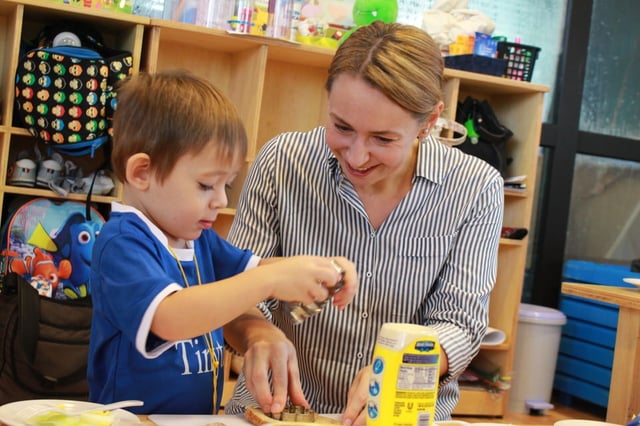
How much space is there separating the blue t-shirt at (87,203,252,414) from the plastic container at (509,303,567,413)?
9.96 feet

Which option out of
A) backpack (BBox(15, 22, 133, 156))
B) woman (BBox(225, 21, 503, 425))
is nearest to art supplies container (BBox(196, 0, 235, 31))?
backpack (BBox(15, 22, 133, 156))

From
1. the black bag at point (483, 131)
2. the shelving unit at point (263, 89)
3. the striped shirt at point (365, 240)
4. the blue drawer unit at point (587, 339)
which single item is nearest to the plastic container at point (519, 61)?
the shelving unit at point (263, 89)

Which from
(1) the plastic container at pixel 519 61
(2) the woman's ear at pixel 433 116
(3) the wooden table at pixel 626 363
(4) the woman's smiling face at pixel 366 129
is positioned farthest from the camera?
(1) the plastic container at pixel 519 61

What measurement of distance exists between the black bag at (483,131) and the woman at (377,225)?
7.29 ft

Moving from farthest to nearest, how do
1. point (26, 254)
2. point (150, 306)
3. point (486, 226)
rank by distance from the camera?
point (26, 254), point (486, 226), point (150, 306)

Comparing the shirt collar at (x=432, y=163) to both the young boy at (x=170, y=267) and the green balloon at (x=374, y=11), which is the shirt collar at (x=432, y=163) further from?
the green balloon at (x=374, y=11)

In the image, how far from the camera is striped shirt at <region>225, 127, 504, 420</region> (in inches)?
66.7

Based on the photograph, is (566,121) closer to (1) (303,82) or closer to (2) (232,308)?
(1) (303,82)

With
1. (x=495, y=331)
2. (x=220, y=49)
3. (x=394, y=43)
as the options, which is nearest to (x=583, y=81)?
(x=495, y=331)

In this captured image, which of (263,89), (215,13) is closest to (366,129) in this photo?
(215,13)

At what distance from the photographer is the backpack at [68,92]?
316cm

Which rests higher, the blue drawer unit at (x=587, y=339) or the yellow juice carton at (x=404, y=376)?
the yellow juice carton at (x=404, y=376)

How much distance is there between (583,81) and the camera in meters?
4.61

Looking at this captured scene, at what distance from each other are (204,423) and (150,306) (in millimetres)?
196
